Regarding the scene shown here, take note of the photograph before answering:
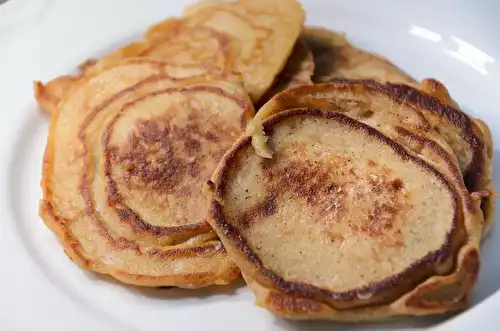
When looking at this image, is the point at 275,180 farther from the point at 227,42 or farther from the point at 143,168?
the point at 227,42

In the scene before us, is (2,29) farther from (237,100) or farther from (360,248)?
(360,248)

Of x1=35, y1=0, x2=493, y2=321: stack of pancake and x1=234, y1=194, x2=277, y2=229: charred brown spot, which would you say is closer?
x1=35, y1=0, x2=493, y2=321: stack of pancake

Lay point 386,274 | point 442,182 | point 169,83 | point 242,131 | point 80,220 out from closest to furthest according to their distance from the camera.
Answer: point 386,274, point 442,182, point 80,220, point 242,131, point 169,83

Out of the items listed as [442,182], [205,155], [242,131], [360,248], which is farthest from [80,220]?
[442,182]

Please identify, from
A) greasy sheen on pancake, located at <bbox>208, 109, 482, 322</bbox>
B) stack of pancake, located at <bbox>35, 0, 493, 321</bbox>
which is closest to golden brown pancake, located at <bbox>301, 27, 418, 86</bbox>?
stack of pancake, located at <bbox>35, 0, 493, 321</bbox>

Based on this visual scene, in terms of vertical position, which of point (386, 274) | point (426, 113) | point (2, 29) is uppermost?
point (2, 29)

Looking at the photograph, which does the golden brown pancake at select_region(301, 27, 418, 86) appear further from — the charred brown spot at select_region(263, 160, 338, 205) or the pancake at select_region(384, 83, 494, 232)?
the charred brown spot at select_region(263, 160, 338, 205)

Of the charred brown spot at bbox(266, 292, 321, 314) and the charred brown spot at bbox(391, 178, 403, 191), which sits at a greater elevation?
the charred brown spot at bbox(391, 178, 403, 191)

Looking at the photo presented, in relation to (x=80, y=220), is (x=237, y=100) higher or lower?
higher
